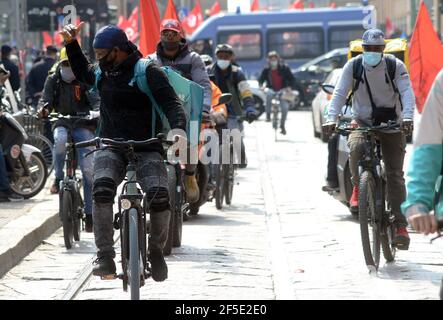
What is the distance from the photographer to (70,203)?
447 inches

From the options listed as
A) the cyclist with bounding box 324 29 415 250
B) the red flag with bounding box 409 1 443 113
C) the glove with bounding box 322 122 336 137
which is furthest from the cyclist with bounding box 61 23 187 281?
the red flag with bounding box 409 1 443 113

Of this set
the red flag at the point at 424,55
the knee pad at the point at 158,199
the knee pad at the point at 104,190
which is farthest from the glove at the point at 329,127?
the red flag at the point at 424,55

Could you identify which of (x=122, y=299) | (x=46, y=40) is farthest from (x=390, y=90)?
(x=46, y=40)

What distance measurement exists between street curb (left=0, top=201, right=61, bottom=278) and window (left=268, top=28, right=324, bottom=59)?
32506 mm

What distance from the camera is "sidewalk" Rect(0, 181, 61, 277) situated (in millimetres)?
10306

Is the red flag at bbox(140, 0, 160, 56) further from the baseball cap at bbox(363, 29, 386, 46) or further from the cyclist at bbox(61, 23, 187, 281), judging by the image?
the cyclist at bbox(61, 23, 187, 281)

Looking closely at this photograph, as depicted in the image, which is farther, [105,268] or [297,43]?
[297,43]

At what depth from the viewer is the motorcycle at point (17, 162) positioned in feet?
49.3

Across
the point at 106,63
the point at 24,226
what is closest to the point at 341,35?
the point at 24,226

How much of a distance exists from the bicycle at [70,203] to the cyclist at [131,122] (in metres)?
Answer: 3.29

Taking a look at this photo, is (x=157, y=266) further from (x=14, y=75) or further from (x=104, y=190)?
(x=14, y=75)

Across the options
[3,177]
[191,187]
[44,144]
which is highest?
[191,187]

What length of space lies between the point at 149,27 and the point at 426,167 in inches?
477

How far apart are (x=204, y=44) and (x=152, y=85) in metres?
33.0
